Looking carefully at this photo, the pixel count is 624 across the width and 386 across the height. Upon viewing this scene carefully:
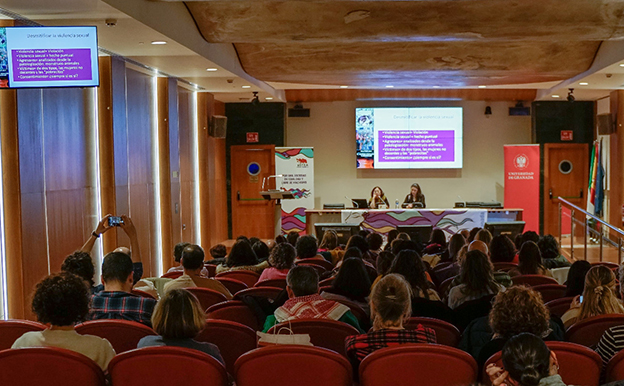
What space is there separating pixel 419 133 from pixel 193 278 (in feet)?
32.9

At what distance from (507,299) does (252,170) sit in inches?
463

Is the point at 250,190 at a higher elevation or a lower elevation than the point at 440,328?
higher

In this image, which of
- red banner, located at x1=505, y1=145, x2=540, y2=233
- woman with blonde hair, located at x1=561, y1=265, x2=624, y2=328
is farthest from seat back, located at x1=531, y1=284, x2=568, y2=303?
red banner, located at x1=505, y1=145, x2=540, y2=233

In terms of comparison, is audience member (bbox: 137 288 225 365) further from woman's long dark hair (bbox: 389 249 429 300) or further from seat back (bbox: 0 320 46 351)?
woman's long dark hair (bbox: 389 249 429 300)

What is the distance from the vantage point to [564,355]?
2662 mm

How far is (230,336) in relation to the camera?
131 inches

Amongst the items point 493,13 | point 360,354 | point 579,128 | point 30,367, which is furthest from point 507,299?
point 579,128

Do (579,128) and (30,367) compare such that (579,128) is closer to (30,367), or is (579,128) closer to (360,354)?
(360,354)

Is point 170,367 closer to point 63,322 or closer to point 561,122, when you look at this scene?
point 63,322

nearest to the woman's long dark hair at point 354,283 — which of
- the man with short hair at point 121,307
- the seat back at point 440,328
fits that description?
the seat back at point 440,328

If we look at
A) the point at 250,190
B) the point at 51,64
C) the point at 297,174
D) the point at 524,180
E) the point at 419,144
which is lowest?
the point at 250,190

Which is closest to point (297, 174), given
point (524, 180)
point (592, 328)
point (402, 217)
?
point (402, 217)

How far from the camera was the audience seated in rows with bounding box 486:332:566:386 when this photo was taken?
197 cm

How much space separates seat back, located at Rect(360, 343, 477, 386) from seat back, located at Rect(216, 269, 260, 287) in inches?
121
